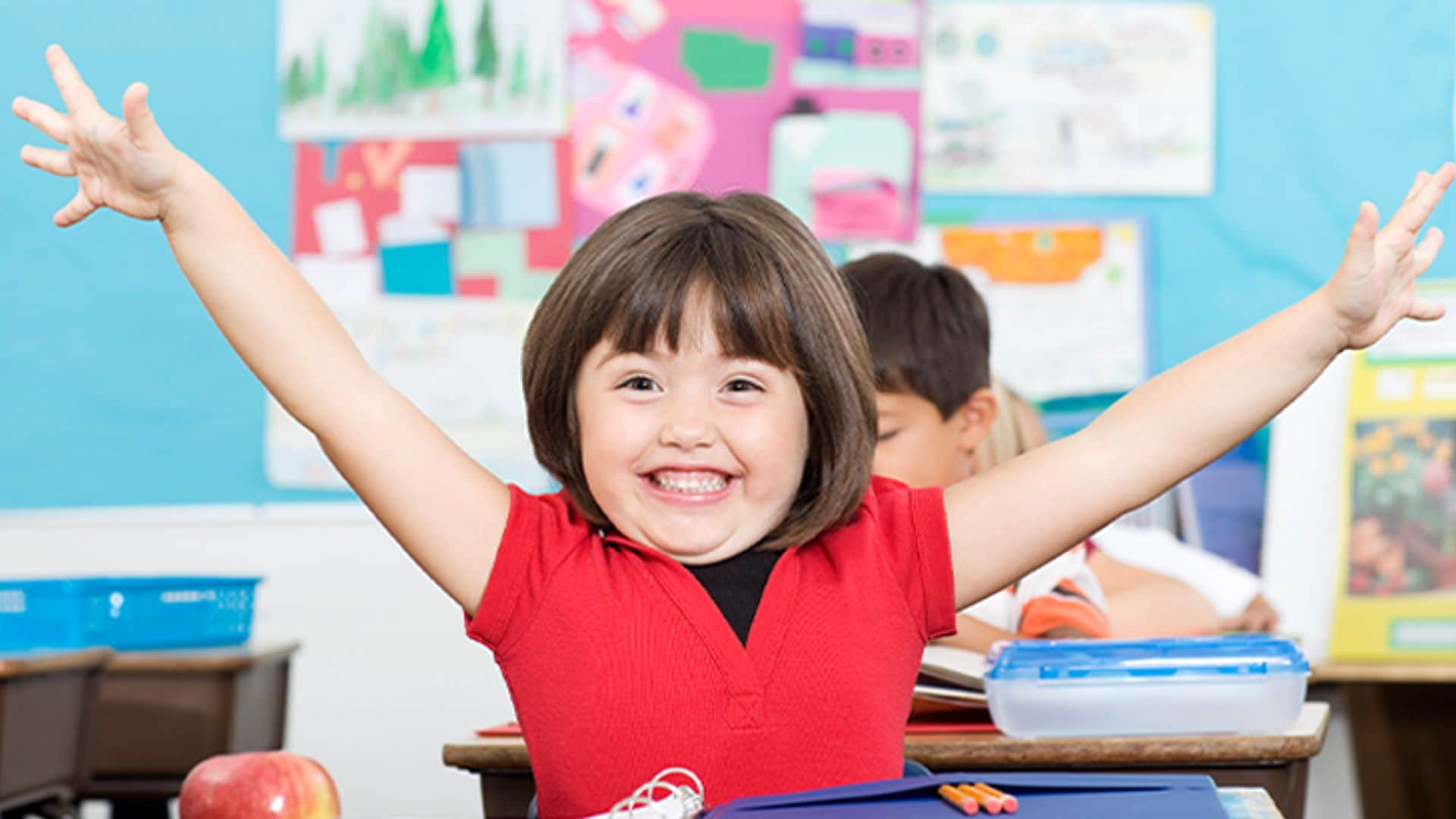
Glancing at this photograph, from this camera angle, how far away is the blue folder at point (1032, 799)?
0.79 m

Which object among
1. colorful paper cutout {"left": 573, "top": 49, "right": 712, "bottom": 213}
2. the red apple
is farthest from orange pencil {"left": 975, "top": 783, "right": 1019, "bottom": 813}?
colorful paper cutout {"left": 573, "top": 49, "right": 712, "bottom": 213}

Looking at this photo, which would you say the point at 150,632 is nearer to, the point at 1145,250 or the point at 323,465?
the point at 323,465

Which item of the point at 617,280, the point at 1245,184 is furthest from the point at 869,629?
the point at 1245,184

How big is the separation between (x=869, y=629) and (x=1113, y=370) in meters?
2.33

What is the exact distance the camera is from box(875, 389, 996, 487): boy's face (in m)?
2.14

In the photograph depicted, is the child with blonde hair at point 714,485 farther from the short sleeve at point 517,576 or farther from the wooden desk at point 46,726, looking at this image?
the wooden desk at point 46,726

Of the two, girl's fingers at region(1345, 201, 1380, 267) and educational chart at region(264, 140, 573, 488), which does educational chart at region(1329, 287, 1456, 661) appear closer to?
educational chart at region(264, 140, 573, 488)

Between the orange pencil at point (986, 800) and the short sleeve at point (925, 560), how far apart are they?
1.35 ft

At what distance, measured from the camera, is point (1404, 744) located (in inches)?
132

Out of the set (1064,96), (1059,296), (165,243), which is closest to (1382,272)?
(1059,296)

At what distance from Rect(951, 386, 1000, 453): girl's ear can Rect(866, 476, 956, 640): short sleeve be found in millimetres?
996

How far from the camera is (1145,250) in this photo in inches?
136

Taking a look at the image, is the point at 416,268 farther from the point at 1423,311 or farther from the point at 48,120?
the point at 1423,311

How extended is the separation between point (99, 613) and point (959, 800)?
7.70 feet
